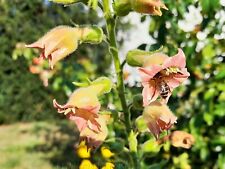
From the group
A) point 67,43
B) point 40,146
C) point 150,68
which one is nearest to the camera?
point 150,68

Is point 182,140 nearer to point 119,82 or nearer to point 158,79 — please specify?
point 119,82

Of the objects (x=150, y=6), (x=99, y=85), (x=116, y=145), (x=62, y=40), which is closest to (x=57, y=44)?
(x=62, y=40)

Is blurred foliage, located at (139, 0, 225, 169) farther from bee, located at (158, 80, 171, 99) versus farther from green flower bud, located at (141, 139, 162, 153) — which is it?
bee, located at (158, 80, 171, 99)

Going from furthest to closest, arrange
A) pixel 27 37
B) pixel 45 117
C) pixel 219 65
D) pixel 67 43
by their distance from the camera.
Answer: pixel 45 117
pixel 27 37
pixel 219 65
pixel 67 43

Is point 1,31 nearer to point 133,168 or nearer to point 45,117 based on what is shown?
point 45,117

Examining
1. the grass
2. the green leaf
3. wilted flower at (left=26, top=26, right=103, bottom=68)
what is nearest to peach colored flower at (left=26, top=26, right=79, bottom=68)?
wilted flower at (left=26, top=26, right=103, bottom=68)

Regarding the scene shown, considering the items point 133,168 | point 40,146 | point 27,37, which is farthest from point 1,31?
point 133,168
